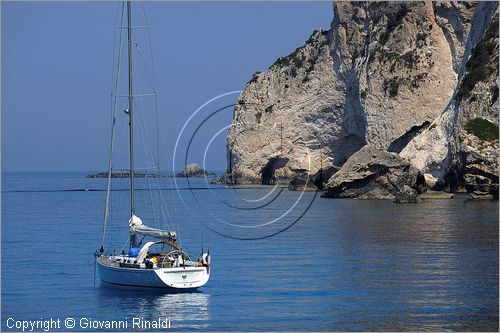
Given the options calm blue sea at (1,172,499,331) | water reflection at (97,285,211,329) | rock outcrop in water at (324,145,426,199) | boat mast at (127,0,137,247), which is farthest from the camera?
rock outcrop in water at (324,145,426,199)

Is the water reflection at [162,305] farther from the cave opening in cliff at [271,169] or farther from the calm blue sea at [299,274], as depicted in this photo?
the cave opening in cliff at [271,169]

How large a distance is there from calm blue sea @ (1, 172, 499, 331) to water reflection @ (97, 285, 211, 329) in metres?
0.04

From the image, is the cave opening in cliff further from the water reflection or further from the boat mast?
the water reflection

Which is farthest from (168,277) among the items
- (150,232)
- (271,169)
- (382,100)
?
(271,169)

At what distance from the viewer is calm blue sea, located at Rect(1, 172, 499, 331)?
94.8 feet

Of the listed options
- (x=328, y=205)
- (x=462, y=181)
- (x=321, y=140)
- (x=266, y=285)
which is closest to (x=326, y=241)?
(x=266, y=285)

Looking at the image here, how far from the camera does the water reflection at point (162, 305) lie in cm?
2877

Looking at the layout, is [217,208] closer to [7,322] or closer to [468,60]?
[468,60]

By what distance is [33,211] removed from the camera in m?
86.6

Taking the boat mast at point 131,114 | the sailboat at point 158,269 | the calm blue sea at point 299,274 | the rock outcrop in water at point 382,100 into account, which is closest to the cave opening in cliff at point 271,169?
the rock outcrop in water at point 382,100

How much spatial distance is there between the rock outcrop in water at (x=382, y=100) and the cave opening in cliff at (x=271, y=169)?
0.66 feet

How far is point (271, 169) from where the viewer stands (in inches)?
5512

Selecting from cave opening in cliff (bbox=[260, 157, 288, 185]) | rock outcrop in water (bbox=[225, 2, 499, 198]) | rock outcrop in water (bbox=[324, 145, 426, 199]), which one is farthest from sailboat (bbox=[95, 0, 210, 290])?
cave opening in cliff (bbox=[260, 157, 288, 185])

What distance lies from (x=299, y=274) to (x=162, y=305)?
9024 millimetres
